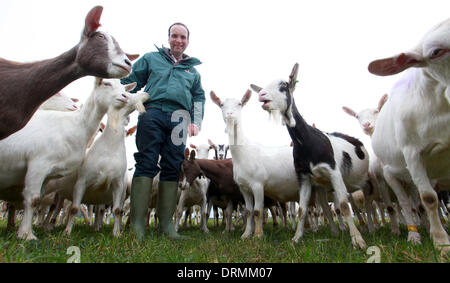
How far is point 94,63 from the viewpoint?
2.40 metres

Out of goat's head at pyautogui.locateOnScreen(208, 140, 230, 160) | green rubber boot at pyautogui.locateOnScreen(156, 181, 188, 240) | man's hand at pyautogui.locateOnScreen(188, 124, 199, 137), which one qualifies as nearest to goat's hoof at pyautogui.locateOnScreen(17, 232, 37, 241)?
green rubber boot at pyautogui.locateOnScreen(156, 181, 188, 240)

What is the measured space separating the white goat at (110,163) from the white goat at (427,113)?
2.90m

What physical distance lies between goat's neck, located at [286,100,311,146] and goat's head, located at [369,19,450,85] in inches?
71.8

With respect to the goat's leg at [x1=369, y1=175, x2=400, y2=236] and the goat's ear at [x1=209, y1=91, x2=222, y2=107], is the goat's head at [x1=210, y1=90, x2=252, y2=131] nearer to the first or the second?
the goat's ear at [x1=209, y1=91, x2=222, y2=107]

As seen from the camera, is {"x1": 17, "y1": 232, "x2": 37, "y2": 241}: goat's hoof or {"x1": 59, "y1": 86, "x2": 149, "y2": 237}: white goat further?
{"x1": 59, "y1": 86, "x2": 149, "y2": 237}: white goat

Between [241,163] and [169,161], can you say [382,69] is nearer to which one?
[169,161]

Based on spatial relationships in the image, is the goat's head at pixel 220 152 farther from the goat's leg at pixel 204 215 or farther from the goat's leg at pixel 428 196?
the goat's leg at pixel 428 196

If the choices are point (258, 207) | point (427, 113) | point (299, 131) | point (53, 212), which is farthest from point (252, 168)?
point (53, 212)

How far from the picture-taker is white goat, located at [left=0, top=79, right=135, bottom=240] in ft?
10.4

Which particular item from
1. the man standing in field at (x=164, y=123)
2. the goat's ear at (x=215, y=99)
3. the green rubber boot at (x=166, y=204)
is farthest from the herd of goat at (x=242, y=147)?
the green rubber boot at (x=166, y=204)

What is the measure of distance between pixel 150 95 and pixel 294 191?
297 centimetres

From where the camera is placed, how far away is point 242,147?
501 cm

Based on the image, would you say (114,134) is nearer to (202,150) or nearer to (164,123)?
(164,123)

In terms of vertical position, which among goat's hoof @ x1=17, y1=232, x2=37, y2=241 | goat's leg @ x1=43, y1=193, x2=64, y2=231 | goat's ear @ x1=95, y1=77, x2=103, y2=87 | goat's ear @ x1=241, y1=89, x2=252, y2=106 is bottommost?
goat's leg @ x1=43, y1=193, x2=64, y2=231
